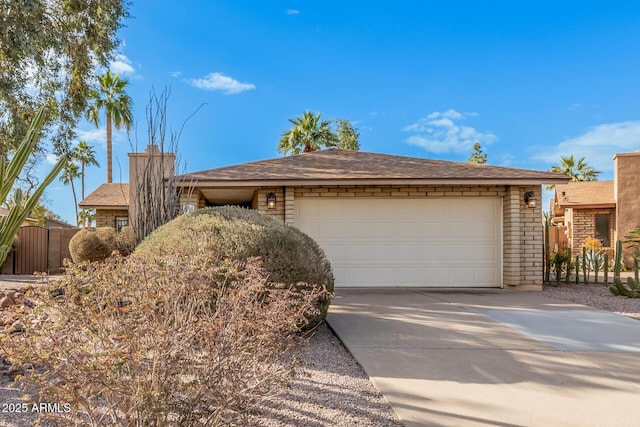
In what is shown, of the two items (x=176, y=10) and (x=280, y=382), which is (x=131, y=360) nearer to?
(x=280, y=382)

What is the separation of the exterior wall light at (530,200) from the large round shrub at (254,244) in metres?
6.21

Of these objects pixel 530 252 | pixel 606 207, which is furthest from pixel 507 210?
pixel 606 207

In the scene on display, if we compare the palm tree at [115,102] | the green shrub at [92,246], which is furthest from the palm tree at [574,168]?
the palm tree at [115,102]

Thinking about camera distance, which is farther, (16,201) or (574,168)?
(574,168)

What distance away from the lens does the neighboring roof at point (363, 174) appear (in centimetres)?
840

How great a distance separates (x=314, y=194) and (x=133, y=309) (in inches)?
269

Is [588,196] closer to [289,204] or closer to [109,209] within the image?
[289,204]

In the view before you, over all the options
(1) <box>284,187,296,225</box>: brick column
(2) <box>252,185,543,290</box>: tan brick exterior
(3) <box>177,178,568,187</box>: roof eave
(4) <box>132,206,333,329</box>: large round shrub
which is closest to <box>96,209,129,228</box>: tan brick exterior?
(3) <box>177,178,568,187</box>: roof eave

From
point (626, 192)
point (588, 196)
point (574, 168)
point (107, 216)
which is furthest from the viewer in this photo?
point (574, 168)

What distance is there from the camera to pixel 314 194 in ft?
28.9

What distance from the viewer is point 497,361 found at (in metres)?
3.77

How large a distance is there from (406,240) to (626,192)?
10891 mm

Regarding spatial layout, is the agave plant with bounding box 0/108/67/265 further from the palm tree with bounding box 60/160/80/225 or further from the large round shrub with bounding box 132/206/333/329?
the palm tree with bounding box 60/160/80/225

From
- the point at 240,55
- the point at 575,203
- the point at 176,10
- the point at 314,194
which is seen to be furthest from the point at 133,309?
the point at 575,203
